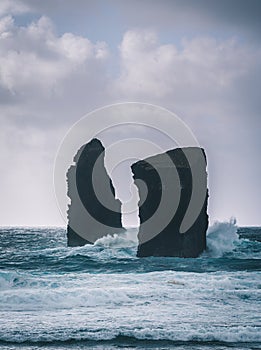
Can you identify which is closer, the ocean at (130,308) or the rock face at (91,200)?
the ocean at (130,308)

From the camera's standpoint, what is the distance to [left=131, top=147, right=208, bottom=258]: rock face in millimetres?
49906

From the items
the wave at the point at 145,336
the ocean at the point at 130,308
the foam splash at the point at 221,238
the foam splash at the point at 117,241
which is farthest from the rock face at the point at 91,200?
the wave at the point at 145,336

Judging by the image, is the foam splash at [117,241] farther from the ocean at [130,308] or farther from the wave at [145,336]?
the wave at [145,336]

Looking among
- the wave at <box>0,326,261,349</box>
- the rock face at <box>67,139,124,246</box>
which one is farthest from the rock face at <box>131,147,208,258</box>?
the wave at <box>0,326,261,349</box>

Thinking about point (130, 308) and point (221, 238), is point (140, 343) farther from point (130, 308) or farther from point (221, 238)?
point (221, 238)

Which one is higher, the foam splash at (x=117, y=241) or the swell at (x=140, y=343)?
the foam splash at (x=117, y=241)

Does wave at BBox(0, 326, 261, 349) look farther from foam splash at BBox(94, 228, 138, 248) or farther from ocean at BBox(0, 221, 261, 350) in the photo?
foam splash at BBox(94, 228, 138, 248)

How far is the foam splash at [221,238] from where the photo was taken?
5342cm

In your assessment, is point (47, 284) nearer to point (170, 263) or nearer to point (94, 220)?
point (170, 263)

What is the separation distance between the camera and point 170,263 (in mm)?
41812

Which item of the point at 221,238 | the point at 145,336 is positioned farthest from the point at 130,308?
the point at 221,238

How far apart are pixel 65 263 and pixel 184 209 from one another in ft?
46.2

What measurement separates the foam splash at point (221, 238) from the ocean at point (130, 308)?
46.3ft

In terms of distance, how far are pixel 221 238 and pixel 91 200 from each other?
2279cm
